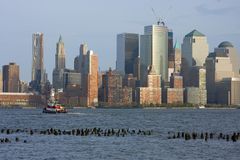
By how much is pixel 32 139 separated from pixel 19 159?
26115mm

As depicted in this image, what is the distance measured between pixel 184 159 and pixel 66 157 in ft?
42.5

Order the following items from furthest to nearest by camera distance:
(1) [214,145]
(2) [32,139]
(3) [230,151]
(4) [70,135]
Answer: (4) [70,135]
(2) [32,139]
(1) [214,145]
(3) [230,151]

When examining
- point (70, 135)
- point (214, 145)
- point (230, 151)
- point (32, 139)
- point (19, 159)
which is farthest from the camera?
point (70, 135)

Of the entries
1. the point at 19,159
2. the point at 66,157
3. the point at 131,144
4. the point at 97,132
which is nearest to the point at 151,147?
the point at 131,144

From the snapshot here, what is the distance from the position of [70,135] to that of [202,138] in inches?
869

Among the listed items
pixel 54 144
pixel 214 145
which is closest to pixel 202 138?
pixel 214 145

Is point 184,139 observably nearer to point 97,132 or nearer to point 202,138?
point 202,138

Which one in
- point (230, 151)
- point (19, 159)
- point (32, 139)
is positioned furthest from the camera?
point (32, 139)

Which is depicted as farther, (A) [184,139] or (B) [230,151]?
(A) [184,139]

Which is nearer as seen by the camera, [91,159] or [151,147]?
[91,159]

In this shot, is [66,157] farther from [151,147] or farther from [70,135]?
[70,135]

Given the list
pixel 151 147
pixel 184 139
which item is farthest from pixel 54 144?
pixel 184 139

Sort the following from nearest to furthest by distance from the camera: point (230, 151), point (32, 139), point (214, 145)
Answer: point (230, 151)
point (214, 145)
point (32, 139)

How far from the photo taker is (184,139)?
301ft
